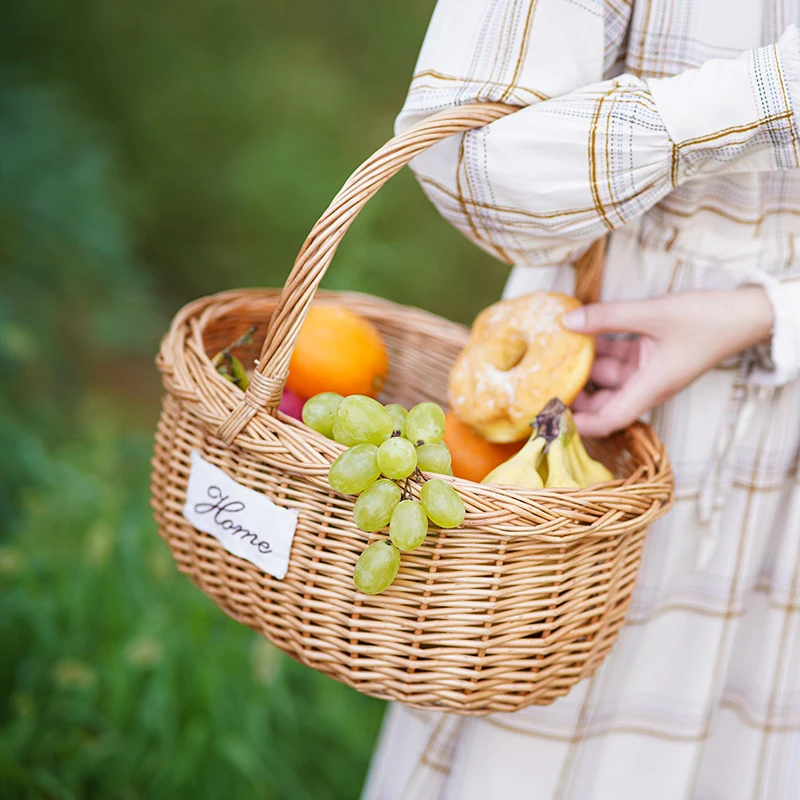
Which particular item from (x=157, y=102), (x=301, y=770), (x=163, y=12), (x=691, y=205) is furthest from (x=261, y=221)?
(x=691, y=205)

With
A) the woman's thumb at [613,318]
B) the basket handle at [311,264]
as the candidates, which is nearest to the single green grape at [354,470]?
the basket handle at [311,264]

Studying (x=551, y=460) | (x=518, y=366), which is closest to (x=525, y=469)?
(x=551, y=460)

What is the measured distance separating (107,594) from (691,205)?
4.02 feet

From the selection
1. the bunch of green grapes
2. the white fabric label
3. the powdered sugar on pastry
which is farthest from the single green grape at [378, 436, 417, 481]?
the powdered sugar on pastry

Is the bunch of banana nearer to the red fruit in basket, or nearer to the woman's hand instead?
the woman's hand

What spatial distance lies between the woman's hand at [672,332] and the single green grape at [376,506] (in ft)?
1.02

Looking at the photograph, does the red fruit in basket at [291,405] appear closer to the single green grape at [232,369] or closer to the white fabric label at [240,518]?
the single green grape at [232,369]

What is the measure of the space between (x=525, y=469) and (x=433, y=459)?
122 millimetres

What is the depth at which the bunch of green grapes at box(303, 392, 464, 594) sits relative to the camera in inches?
24.6

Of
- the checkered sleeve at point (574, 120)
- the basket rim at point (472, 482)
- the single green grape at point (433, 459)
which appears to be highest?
Result: the checkered sleeve at point (574, 120)

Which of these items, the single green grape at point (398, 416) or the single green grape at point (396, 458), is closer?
the single green grape at point (396, 458)

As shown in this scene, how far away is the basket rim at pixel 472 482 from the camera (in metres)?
0.66

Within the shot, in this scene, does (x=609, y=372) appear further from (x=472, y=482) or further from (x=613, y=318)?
(x=472, y=482)

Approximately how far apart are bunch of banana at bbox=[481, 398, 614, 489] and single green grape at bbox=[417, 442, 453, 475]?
93 millimetres
